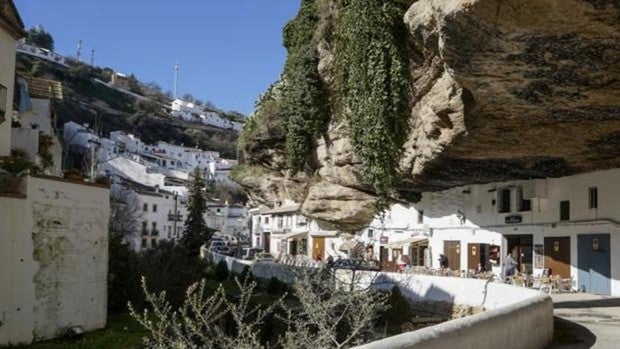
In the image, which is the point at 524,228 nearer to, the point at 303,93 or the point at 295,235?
the point at 303,93

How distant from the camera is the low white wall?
6.30 metres

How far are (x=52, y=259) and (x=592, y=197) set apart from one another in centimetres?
1980

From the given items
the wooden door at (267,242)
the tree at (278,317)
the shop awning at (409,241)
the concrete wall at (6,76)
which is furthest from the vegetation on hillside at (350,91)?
the wooden door at (267,242)

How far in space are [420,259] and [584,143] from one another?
62.4 ft

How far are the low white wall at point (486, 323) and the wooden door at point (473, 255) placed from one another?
11.7 m

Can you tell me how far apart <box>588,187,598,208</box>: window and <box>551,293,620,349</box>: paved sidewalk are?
17.9 ft

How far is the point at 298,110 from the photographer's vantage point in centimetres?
3581

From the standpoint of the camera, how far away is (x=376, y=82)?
23.8m

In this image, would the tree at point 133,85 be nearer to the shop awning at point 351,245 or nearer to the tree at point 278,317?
the shop awning at point 351,245

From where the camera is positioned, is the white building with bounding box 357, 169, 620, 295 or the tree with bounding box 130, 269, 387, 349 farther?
the white building with bounding box 357, 169, 620, 295

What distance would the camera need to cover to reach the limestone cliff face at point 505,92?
11.7 m

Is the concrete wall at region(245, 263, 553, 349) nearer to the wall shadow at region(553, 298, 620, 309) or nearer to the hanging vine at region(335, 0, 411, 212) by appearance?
the wall shadow at region(553, 298, 620, 309)

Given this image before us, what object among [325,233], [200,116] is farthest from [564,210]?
[200,116]

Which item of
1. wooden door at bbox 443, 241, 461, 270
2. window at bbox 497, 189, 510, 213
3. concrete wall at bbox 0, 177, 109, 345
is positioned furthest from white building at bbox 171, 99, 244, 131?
concrete wall at bbox 0, 177, 109, 345
